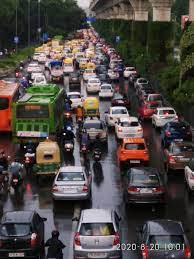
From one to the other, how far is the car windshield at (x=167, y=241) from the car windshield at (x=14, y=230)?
3304 millimetres

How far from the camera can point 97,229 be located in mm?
18812

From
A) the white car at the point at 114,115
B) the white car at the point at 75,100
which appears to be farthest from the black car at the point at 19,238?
the white car at the point at 75,100

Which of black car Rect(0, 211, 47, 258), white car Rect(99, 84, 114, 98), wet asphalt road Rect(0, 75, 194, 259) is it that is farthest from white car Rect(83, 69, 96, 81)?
black car Rect(0, 211, 47, 258)

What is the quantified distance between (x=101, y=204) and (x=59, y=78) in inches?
2037

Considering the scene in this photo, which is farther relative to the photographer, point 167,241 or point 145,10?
point 145,10

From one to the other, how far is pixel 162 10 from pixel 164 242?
202 feet

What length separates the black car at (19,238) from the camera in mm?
18969

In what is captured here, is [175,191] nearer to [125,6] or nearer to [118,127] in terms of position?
[118,127]

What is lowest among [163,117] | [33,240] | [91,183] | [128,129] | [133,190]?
[163,117]

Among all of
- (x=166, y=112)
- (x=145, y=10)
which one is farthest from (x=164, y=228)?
(x=145, y=10)

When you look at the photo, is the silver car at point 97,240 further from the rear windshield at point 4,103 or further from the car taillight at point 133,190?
the rear windshield at point 4,103

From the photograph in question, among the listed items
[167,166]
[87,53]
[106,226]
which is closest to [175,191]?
[167,166]

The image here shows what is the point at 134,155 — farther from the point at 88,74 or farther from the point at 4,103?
the point at 88,74

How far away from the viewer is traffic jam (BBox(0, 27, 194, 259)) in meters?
18.8
